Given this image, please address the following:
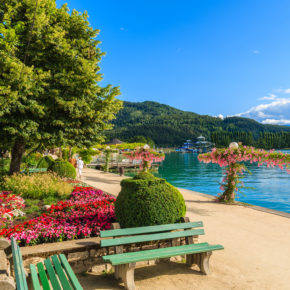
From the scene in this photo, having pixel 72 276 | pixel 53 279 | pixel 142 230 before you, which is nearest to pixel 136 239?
pixel 142 230

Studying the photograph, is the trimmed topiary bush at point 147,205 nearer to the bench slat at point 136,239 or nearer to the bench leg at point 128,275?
the bench slat at point 136,239

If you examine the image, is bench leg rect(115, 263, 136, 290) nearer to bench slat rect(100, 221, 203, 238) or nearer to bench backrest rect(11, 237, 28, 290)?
bench slat rect(100, 221, 203, 238)

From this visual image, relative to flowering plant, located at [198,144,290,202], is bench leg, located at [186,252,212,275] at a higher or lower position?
lower

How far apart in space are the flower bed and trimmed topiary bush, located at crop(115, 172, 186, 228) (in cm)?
83

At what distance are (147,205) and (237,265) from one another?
199 cm

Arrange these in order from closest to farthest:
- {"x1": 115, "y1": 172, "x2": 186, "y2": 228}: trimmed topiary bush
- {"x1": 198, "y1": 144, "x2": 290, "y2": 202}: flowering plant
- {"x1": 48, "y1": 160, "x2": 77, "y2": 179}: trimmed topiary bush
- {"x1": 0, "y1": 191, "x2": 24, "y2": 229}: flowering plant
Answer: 1. {"x1": 115, "y1": 172, "x2": 186, "y2": 228}: trimmed topiary bush
2. {"x1": 0, "y1": 191, "x2": 24, "y2": 229}: flowering plant
3. {"x1": 198, "y1": 144, "x2": 290, "y2": 202}: flowering plant
4. {"x1": 48, "y1": 160, "x2": 77, "y2": 179}: trimmed topiary bush

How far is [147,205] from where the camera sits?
4492mm

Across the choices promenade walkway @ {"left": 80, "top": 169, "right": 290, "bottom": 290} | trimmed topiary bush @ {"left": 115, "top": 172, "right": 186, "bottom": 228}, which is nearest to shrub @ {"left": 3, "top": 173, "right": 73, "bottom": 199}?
trimmed topiary bush @ {"left": 115, "top": 172, "right": 186, "bottom": 228}

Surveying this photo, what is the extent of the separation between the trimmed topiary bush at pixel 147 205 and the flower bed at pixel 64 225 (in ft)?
2.73

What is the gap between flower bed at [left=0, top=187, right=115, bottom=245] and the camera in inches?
178

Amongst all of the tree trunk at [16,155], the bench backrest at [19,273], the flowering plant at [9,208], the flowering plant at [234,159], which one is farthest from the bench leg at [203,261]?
the tree trunk at [16,155]

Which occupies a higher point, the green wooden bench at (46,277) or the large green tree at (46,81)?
the large green tree at (46,81)

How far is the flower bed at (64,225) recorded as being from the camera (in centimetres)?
451

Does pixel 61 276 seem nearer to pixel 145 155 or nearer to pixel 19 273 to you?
pixel 19 273
